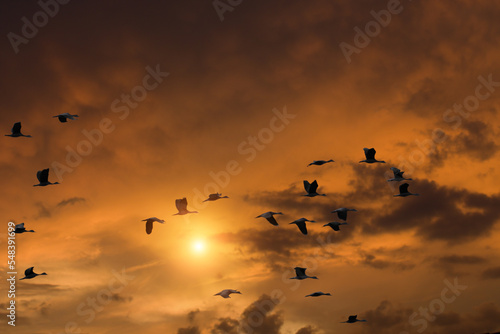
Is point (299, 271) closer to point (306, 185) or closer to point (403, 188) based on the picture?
point (306, 185)

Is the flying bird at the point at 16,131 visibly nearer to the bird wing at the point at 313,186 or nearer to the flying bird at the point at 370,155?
the bird wing at the point at 313,186

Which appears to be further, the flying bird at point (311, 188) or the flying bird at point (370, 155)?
the flying bird at point (370, 155)

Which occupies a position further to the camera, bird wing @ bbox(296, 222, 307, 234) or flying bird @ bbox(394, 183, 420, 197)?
flying bird @ bbox(394, 183, 420, 197)

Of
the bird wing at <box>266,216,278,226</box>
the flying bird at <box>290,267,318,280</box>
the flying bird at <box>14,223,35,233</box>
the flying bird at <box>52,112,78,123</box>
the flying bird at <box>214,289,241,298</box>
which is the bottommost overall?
the flying bird at <box>214,289,241,298</box>

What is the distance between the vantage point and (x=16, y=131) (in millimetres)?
50938

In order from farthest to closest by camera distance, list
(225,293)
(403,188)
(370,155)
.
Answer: (403,188)
(370,155)
(225,293)

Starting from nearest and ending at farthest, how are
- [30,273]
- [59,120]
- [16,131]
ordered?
[59,120] < [16,131] < [30,273]

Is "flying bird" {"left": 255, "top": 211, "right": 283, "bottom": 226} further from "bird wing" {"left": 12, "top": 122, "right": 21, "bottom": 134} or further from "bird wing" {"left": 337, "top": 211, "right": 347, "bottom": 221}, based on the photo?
"bird wing" {"left": 12, "top": 122, "right": 21, "bottom": 134}

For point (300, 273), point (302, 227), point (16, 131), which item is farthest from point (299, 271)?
point (16, 131)

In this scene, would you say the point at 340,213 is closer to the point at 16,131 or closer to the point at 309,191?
the point at 309,191

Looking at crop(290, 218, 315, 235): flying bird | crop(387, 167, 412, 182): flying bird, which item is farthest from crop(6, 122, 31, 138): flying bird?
crop(387, 167, 412, 182): flying bird

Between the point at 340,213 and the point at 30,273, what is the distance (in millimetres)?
33461

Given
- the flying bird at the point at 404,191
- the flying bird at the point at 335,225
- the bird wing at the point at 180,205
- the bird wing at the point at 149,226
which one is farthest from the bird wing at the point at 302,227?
the bird wing at the point at 149,226

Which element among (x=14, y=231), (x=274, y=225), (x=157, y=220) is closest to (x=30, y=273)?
(x=14, y=231)
